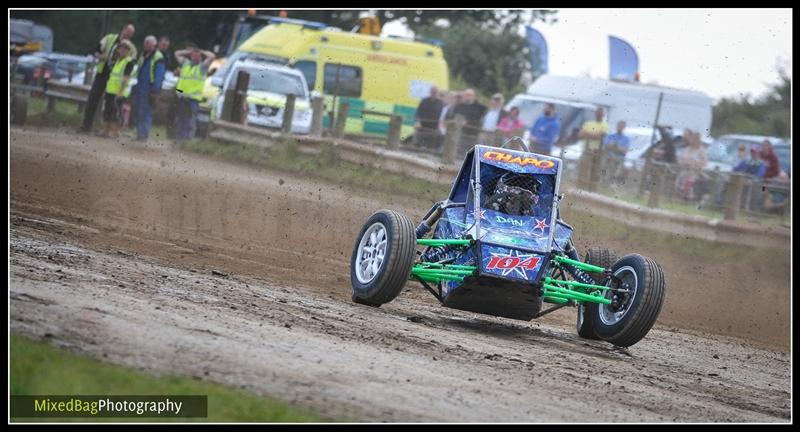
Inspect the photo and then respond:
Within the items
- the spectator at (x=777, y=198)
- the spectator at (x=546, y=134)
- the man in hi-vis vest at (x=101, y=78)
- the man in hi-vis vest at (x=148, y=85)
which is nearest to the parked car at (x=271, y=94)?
the man in hi-vis vest at (x=148, y=85)

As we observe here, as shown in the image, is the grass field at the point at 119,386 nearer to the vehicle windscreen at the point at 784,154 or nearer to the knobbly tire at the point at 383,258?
the knobbly tire at the point at 383,258

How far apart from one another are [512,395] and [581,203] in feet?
37.7

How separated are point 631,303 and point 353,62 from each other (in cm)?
1604

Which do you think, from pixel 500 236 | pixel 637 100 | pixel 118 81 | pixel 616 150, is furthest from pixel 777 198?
pixel 118 81

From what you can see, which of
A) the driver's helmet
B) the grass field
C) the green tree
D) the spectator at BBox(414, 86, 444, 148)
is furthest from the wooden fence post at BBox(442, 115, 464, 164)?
the grass field

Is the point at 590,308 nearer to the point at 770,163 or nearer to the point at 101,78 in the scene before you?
the point at 770,163

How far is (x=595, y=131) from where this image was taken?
880 inches

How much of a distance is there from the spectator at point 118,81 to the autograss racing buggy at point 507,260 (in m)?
13.6

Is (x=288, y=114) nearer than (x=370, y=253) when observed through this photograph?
No

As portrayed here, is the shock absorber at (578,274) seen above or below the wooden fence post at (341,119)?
below

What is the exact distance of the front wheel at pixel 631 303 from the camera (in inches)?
362

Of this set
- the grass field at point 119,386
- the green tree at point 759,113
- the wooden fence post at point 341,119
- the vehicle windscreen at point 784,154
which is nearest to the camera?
the grass field at point 119,386

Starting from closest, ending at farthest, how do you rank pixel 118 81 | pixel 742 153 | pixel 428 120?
pixel 742 153 < pixel 428 120 < pixel 118 81

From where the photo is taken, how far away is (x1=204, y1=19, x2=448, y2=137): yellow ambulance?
24703mm
